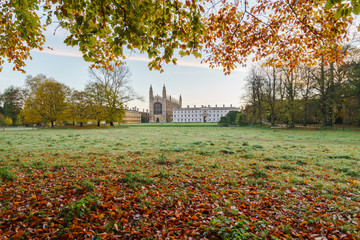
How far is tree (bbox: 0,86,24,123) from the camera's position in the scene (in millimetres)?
48781

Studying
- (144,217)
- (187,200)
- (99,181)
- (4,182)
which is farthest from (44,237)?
(4,182)

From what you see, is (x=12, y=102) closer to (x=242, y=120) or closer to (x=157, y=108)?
(x=242, y=120)

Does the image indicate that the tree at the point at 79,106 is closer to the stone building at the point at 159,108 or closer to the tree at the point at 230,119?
the tree at the point at 230,119

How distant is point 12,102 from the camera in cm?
4922

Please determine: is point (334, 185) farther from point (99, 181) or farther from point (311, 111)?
point (311, 111)

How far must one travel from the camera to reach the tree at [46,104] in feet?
104

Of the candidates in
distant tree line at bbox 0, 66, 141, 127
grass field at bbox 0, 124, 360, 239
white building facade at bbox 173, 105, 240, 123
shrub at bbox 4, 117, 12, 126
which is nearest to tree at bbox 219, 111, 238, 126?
distant tree line at bbox 0, 66, 141, 127

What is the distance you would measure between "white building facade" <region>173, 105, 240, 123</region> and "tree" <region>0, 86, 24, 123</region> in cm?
8133

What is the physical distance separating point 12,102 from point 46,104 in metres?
28.3

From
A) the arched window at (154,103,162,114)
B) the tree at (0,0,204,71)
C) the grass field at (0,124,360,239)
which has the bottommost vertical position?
the grass field at (0,124,360,239)

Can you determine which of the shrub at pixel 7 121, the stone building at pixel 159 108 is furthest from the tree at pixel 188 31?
the stone building at pixel 159 108

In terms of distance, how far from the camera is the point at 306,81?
28.5 meters

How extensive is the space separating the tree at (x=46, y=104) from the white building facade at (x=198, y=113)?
289 ft

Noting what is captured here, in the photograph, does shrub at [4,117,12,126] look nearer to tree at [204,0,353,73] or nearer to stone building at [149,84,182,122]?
tree at [204,0,353,73]
